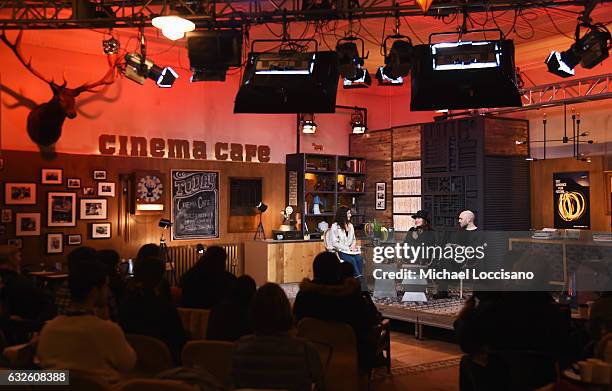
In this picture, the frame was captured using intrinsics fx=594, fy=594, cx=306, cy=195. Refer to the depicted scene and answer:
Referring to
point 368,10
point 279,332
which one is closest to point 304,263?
point 368,10

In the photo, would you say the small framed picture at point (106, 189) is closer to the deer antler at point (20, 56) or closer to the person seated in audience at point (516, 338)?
the deer antler at point (20, 56)

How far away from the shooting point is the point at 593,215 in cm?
1029

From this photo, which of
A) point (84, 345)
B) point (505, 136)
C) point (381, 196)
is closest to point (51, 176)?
point (381, 196)

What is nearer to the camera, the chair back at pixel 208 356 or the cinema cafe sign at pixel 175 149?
the chair back at pixel 208 356

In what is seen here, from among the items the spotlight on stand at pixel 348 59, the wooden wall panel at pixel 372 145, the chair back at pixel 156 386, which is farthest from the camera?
the wooden wall panel at pixel 372 145

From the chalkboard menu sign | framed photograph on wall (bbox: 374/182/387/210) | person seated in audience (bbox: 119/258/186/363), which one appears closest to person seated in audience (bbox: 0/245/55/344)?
person seated in audience (bbox: 119/258/186/363)

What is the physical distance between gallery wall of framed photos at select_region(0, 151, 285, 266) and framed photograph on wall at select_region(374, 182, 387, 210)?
4.01 meters

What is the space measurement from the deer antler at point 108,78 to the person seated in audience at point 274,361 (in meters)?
7.24

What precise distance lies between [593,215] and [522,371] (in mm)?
7597

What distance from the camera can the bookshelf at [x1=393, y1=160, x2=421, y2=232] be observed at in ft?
40.4

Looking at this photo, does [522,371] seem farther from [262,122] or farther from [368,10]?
[262,122]

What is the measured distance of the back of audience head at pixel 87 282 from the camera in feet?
9.56

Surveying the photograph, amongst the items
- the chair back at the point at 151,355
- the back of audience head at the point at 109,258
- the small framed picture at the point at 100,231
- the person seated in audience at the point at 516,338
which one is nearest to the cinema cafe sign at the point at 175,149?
the small framed picture at the point at 100,231

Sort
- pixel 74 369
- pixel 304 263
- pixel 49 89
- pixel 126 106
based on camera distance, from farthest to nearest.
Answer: pixel 304 263
pixel 126 106
pixel 49 89
pixel 74 369
